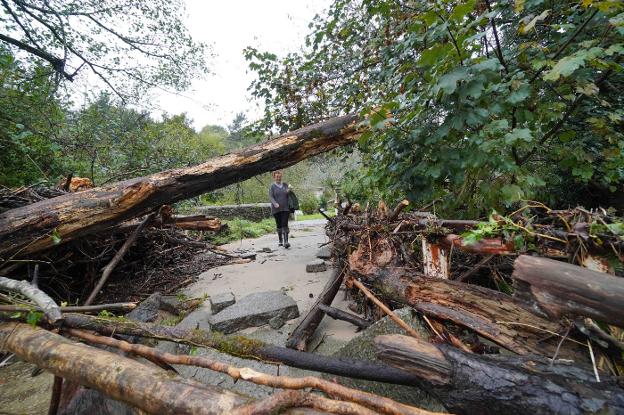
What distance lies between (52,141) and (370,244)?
6.35m

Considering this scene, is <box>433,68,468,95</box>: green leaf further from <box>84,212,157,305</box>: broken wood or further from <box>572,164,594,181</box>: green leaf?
<box>84,212,157,305</box>: broken wood

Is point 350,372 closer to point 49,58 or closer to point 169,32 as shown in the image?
point 49,58

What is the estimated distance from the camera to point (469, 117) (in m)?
2.07

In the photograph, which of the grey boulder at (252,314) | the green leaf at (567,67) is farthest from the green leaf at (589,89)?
the grey boulder at (252,314)

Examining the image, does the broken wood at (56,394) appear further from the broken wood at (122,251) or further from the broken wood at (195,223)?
the broken wood at (195,223)

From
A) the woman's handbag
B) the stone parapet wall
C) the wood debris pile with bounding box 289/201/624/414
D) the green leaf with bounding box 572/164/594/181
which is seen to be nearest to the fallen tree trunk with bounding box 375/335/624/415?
the wood debris pile with bounding box 289/201/624/414

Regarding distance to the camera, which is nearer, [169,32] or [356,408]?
[356,408]

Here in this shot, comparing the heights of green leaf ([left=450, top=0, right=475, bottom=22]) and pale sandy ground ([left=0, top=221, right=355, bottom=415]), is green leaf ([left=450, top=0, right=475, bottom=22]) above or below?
above

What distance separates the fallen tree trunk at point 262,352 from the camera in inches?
52.8

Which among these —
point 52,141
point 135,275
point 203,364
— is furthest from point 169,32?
point 203,364

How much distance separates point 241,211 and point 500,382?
15219 millimetres

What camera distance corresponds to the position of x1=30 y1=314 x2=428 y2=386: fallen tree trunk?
1342 millimetres

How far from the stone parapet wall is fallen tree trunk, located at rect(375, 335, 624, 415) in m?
14.1

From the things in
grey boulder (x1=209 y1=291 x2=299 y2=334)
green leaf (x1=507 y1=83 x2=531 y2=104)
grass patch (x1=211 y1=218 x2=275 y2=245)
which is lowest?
grass patch (x1=211 y1=218 x2=275 y2=245)
